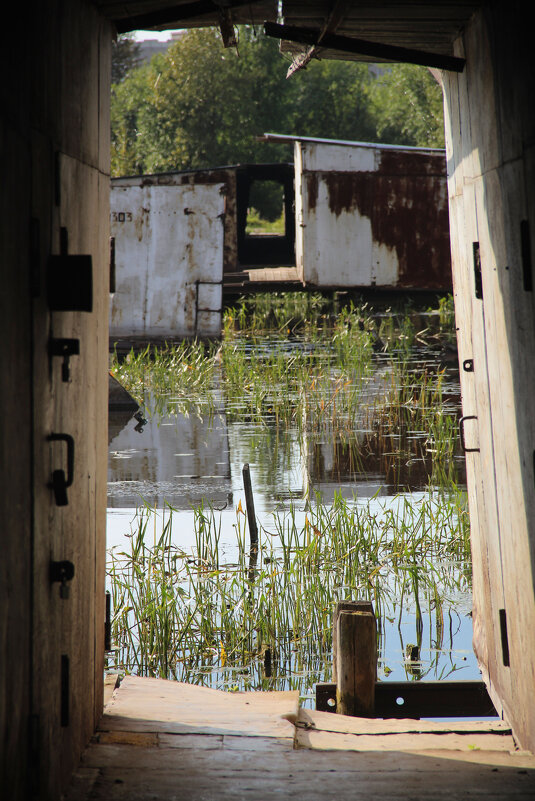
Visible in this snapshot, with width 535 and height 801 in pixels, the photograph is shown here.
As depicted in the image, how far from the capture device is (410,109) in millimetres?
38469

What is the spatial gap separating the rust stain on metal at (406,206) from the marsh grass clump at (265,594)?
11935 millimetres

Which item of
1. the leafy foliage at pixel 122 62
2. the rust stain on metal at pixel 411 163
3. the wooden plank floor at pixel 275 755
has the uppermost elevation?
the leafy foliage at pixel 122 62

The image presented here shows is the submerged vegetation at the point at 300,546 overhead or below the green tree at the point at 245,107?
below

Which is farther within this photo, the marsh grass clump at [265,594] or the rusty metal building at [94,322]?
the marsh grass clump at [265,594]

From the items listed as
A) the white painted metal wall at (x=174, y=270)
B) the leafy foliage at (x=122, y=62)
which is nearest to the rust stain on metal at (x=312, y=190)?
the white painted metal wall at (x=174, y=270)

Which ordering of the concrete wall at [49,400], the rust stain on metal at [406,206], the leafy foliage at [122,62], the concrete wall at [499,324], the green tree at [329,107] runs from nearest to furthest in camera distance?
the concrete wall at [49,400], the concrete wall at [499,324], the rust stain on metal at [406,206], the green tree at [329,107], the leafy foliage at [122,62]

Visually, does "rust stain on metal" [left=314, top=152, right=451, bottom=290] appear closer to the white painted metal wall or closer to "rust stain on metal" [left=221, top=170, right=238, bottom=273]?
"rust stain on metal" [left=221, top=170, right=238, bottom=273]

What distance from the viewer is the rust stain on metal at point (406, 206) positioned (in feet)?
57.5

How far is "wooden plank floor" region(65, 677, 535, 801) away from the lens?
2.92 m

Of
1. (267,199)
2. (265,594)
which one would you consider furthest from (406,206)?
(267,199)

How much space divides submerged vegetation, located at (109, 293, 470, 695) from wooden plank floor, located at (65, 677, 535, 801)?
81 cm

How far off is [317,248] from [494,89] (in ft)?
47.3

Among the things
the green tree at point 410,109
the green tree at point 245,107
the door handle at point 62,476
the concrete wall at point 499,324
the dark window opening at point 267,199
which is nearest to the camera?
the door handle at point 62,476

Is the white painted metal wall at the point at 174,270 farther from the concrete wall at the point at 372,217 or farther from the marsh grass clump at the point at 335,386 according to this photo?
the concrete wall at the point at 372,217
